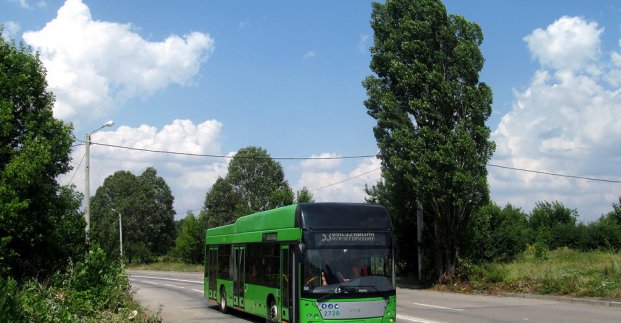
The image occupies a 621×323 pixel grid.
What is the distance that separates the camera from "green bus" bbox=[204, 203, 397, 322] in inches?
447

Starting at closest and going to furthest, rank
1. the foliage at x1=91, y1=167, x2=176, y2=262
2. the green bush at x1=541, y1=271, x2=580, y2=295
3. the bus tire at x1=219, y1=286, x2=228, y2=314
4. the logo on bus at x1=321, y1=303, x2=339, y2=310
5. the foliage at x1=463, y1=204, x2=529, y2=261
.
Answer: the logo on bus at x1=321, y1=303, x2=339, y2=310
the bus tire at x1=219, y1=286, x2=228, y2=314
the green bush at x1=541, y1=271, x2=580, y2=295
the foliage at x1=463, y1=204, x2=529, y2=261
the foliage at x1=91, y1=167, x2=176, y2=262

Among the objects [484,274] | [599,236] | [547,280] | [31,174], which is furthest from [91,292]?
[599,236]

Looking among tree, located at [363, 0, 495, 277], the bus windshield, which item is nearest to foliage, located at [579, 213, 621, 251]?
tree, located at [363, 0, 495, 277]

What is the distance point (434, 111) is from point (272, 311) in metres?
16.5

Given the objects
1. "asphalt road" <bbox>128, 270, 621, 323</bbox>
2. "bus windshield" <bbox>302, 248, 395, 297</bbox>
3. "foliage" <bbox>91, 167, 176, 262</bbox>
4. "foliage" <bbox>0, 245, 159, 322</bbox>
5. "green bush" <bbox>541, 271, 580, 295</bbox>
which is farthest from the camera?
"foliage" <bbox>91, 167, 176, 262</bbox>

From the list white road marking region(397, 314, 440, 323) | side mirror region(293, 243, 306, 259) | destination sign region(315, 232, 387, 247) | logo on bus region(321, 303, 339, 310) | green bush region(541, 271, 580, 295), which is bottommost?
white road marking region(397, 314, 440, 323)

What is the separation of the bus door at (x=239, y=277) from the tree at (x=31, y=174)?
473 cm

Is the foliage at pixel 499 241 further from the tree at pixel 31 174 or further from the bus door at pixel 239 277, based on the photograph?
the tree at pixel 31 174

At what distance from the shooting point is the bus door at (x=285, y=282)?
12.2 meters

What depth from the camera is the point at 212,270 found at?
67.1 feet

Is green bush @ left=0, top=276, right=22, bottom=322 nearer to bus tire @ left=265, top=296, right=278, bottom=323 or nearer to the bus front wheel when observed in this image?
bus tire @ left=265, top=296, right=278, bottom=323

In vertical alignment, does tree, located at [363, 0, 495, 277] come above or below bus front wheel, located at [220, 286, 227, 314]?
above

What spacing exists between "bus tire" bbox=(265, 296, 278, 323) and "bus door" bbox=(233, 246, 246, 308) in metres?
2.45

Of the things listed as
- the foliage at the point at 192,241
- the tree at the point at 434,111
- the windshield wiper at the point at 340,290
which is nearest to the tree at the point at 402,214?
the tree at the point at 434,111
